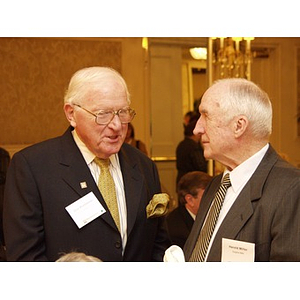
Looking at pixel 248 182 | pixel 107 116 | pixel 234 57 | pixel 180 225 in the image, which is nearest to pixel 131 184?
pixel 107 116

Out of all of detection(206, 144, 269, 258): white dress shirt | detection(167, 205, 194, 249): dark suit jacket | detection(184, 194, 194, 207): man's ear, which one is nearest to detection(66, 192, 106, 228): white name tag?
detection(206, 144, 269, 258): white dress shirt

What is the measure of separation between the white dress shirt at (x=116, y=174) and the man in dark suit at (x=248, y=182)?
10.1 inches

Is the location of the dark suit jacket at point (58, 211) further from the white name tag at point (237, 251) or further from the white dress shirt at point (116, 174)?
the white name tag at point (237, 251)

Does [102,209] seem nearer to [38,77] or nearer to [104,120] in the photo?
[104,120]

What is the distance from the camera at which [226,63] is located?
20.4 feet

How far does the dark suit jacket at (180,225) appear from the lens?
3381 mm

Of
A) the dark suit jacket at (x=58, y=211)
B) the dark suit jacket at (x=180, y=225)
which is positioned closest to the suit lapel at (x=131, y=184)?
the dark suit jacket at (x=58, y=211)

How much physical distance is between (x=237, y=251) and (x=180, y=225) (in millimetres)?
1774

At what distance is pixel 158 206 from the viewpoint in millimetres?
2059

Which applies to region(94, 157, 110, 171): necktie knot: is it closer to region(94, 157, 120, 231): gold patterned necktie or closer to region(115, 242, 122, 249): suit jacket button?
region(94, 157, 120, 231): gold patterned necktie

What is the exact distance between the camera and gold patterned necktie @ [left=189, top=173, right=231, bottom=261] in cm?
180

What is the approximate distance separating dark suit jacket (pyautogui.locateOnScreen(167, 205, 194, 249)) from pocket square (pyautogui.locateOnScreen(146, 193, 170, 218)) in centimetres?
133

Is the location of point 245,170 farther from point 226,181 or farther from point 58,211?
point 58,211

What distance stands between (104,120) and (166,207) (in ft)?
1.29
